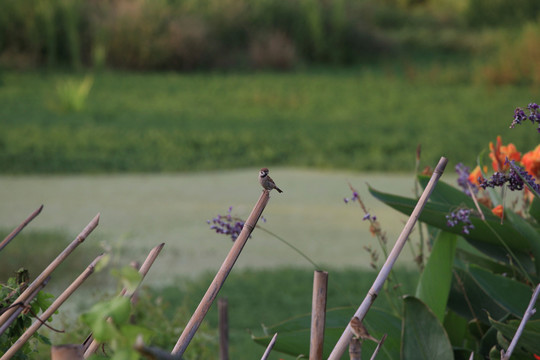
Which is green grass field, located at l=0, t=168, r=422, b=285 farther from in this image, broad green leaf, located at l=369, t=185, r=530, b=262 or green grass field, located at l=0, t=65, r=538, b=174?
broad green leaf, located at l=369, t=185, r=530, b=262

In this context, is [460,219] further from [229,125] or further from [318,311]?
[229,125]

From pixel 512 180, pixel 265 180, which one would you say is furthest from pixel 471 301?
pixel 265 180

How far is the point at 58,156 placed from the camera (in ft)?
26.3

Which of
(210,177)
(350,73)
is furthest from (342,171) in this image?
Result: (350,73)

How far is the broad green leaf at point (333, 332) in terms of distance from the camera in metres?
1.46

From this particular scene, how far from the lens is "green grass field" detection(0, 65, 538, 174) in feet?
26.2

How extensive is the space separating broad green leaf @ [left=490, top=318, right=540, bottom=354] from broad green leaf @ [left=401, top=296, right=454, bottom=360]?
0.27 feet

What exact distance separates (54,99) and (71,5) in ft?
12.1

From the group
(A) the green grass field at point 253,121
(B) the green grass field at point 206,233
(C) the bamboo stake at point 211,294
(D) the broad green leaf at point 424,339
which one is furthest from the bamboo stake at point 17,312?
(A) the green grass field at point 253,121

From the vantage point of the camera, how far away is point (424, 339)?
1355 mm

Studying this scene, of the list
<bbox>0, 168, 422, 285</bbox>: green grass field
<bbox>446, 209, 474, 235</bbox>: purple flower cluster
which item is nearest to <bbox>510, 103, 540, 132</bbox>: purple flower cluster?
<bbox>446, 209, 474, 235</bbox>: purple flower cluster

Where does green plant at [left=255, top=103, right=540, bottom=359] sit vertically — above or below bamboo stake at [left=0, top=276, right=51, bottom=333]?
below

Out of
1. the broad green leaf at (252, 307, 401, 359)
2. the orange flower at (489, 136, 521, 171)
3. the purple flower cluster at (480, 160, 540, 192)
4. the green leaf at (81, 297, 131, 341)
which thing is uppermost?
the green leaf at (81, 297, 131, 341)

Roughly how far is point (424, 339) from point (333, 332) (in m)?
0.17
